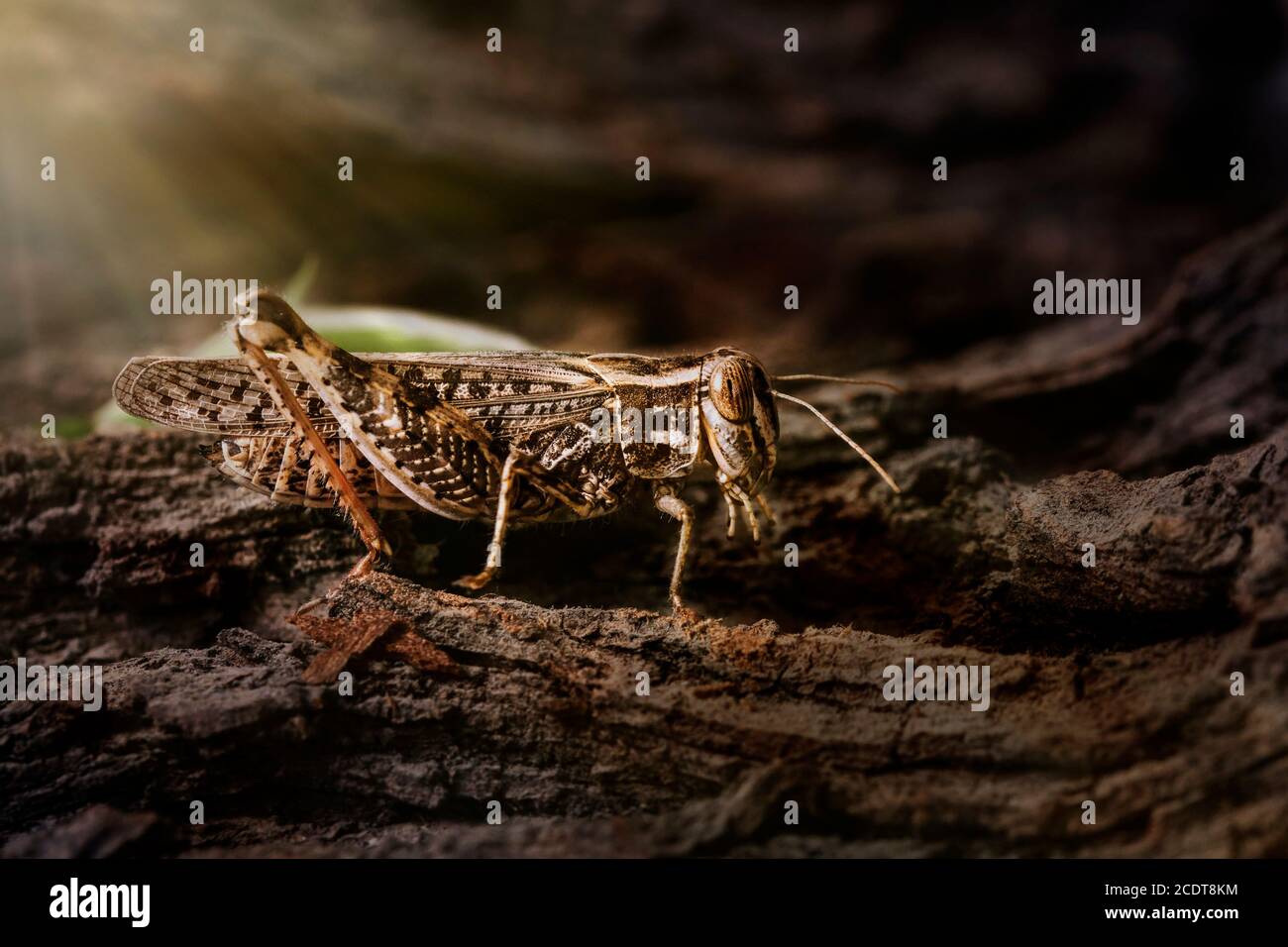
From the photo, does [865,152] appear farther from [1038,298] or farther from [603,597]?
[603,597]

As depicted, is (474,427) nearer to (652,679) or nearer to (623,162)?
(652,679)

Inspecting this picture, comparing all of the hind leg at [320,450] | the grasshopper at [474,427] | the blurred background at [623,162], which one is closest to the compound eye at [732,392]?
the grasshopper at [474,427]

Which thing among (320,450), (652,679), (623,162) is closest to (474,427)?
(320,450)

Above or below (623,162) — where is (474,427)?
below

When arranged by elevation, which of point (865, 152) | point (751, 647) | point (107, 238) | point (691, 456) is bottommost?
point (751, 647)
